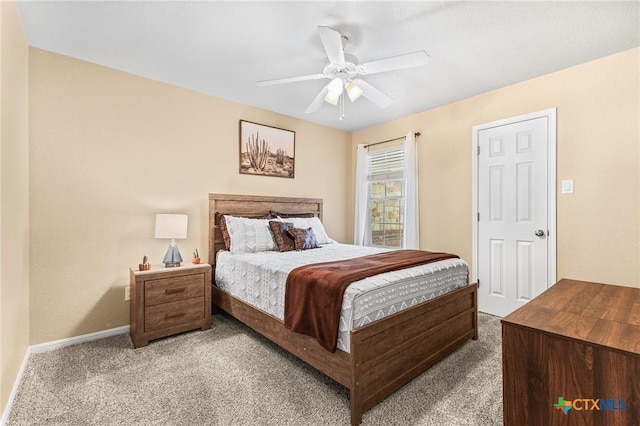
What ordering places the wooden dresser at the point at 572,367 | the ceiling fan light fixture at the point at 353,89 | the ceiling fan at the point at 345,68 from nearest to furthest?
the wooden dresser at the point at 572,367
the ceiling fan at the point at 345,68
the ceiling fan light fixture at the point at 353,89

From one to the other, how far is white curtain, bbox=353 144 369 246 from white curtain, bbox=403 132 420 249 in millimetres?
753

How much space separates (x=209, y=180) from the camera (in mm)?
3395

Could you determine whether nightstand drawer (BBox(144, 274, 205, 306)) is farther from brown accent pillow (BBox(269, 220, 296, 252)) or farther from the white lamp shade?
brown accent pillow (BBox(269, 220, 296, 252))

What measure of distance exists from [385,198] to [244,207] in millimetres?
2121

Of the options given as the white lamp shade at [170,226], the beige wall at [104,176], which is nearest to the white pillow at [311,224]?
the beige wall at [104,176]

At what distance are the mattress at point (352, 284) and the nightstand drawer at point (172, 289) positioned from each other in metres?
0.30

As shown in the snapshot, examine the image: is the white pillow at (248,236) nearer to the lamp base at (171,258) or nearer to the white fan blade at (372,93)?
the lamp base at (171,258)

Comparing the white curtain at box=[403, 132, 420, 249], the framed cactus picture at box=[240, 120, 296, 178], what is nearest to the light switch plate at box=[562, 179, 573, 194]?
the white curtain at box=[403, 132, 420, 249]

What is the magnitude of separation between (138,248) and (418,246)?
3281mm

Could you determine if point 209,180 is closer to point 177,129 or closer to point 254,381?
point 177,129

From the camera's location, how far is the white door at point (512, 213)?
2.93 metres

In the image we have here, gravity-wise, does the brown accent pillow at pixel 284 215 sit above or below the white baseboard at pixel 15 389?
above

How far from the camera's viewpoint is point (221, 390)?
6.13 feet

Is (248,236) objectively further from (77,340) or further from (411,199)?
(411,199)
